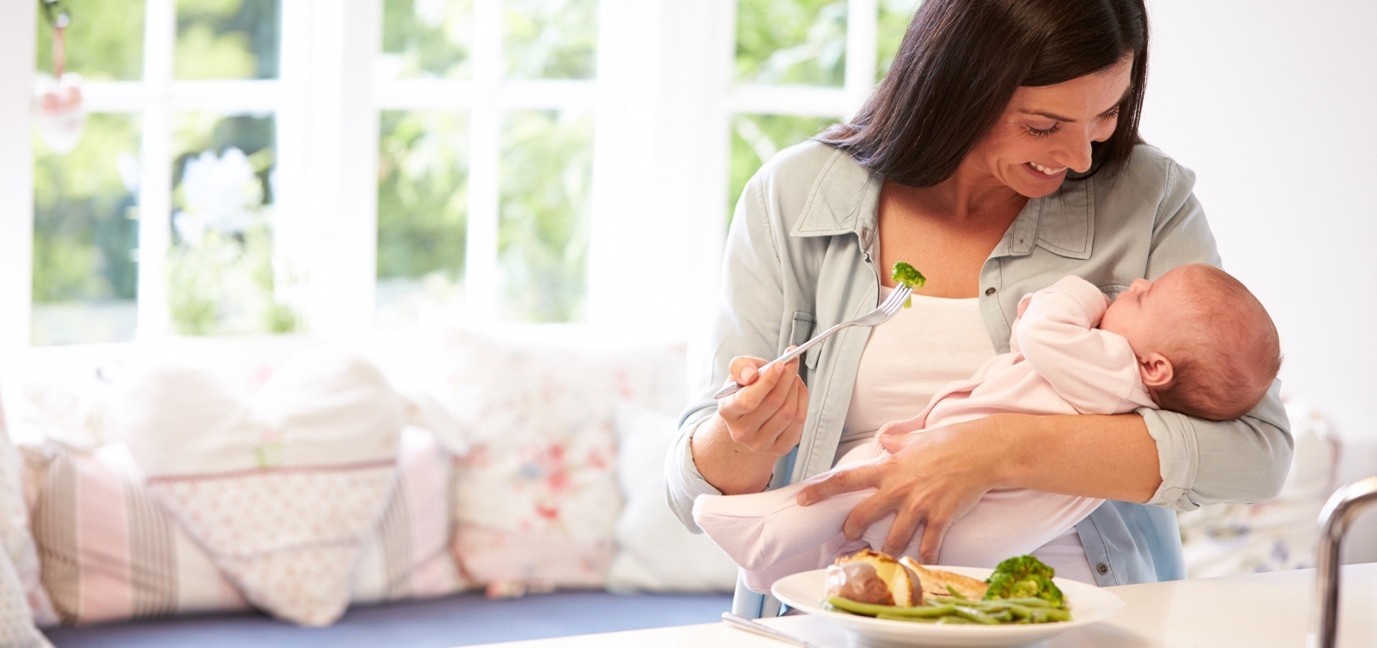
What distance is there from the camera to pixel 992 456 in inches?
54.8

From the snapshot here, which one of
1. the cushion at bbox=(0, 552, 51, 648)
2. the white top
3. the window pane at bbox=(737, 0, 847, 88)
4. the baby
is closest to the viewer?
the baby

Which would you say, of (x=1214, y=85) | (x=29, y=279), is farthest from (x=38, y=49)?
(x=1214, y=85)

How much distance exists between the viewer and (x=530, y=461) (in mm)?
2973

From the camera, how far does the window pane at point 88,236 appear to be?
281 centimetres

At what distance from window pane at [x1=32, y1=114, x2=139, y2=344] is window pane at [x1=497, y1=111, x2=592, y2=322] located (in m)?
0.87

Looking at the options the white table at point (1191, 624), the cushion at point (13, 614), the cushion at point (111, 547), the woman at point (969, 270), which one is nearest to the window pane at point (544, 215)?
the cushion at point (111, 547)

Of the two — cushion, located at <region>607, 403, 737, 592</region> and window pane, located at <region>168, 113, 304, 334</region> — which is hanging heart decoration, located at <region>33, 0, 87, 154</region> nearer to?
window pane, located at <region>168, 113, 304, 334</region>

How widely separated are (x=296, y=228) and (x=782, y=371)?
6.68 ft

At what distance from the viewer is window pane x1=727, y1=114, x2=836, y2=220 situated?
359 cm

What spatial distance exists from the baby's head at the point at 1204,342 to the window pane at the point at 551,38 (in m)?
2.15

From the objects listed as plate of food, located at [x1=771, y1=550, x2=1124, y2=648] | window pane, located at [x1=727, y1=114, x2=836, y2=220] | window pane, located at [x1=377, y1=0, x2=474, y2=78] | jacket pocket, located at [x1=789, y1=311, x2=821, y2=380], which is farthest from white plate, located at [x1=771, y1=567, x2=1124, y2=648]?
window pane, located at [x1=727, y1=114, x2=836, y2=220]

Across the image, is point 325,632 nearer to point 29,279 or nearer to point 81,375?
point 81,375

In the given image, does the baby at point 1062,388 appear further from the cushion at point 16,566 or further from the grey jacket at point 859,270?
the cushion at point 16,566

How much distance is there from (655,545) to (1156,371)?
166 cm
